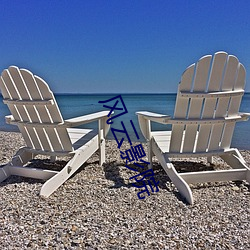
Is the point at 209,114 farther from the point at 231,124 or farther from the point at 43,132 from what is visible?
the point at 43,132

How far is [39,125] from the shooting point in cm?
266

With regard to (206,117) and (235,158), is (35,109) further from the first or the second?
(235,158)

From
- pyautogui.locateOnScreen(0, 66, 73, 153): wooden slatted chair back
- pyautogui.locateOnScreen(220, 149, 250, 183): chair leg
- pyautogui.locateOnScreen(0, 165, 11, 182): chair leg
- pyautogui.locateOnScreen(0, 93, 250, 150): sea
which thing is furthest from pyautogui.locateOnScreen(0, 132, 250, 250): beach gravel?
pyautogui.locateOnScreen(0, 93, 250, 150): sea

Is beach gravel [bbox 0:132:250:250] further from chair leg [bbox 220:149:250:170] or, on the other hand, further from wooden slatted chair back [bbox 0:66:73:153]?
wooden slatted chair back [bbox 0:66:73:153]

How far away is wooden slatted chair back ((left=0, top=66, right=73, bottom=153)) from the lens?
2471 millimetres

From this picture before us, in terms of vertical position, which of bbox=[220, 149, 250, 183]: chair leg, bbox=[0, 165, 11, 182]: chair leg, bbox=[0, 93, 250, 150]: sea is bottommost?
bbox=[0, 93, 250, 150]: sea

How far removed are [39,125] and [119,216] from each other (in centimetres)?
131

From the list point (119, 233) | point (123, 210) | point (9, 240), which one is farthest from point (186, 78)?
point (9, 240)

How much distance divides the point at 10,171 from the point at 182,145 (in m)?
1.89

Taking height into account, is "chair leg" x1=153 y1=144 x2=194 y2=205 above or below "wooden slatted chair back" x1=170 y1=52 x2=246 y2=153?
below

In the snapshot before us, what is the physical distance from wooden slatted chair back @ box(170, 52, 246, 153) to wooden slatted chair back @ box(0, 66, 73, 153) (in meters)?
1.18

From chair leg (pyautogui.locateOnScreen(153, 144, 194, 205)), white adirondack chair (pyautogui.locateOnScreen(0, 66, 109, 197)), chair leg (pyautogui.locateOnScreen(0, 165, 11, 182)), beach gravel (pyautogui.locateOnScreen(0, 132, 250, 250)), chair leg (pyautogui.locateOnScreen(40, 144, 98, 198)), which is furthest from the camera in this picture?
chair leg (pyautogui.locateOnScreen(0, 165, 11, 182))

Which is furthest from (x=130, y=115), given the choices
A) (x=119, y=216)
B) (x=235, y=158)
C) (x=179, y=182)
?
(x=119, y=216)

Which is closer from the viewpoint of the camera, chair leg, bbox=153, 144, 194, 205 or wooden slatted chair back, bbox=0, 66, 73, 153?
chair leg, bbox=153, 144, 194, 205
